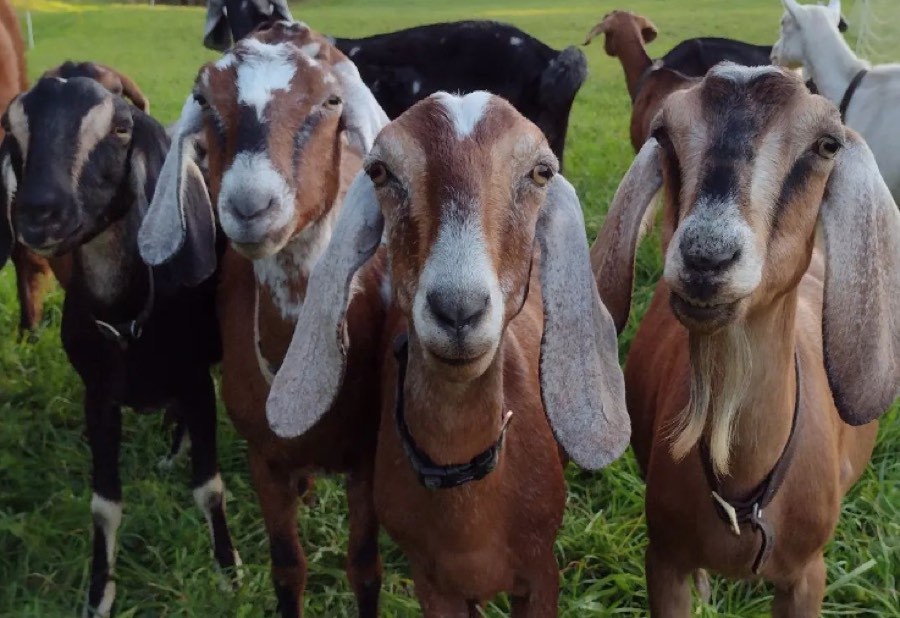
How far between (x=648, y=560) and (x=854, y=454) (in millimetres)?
797

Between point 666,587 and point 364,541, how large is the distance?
98 cm

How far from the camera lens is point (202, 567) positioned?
340 centimetres

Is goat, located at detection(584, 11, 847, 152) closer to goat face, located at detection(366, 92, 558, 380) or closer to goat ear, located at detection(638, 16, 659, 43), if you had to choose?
goat ear, located at detection(638, 16, 659, 43)

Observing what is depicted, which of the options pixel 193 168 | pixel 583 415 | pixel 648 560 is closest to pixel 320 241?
pixel 193 168

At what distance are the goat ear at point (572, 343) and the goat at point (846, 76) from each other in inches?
151

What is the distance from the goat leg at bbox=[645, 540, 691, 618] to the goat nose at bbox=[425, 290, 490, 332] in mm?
1126

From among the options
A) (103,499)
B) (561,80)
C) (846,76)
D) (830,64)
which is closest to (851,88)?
(846,76)

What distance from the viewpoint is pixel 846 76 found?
19.7 feet

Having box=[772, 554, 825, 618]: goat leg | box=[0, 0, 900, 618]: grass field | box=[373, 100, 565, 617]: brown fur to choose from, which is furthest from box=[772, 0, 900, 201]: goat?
box=[373, 100, 565, 617]: brown fur

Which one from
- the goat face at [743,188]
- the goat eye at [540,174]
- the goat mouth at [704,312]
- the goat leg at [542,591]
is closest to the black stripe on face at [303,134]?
the goat eye at [540,174]

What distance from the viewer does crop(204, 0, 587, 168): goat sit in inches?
245

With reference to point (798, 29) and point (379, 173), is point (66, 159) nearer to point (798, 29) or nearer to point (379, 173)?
point (379, 173)

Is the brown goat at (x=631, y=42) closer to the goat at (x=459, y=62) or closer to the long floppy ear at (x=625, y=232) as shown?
the goat at (x=459, y=62)

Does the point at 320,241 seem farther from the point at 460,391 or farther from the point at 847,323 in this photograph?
the point at 847,323
